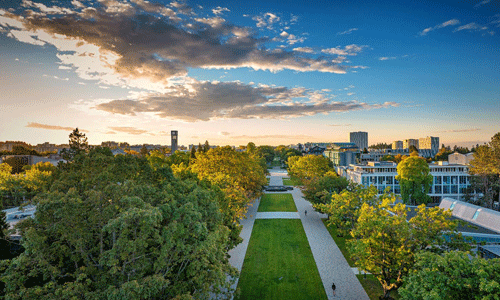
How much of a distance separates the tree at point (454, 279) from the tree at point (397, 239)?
3007 mm

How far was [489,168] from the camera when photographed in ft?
135

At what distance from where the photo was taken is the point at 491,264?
1046 centimetres

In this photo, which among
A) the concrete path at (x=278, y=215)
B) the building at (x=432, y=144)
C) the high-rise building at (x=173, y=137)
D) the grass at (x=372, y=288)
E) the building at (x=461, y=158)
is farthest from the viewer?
the building at (x=432, y=144)

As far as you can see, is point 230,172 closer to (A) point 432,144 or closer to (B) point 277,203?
(B) point 277,203

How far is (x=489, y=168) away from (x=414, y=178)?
40.4ft

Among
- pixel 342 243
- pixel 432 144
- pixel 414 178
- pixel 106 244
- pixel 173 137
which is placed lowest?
pixel 342 243

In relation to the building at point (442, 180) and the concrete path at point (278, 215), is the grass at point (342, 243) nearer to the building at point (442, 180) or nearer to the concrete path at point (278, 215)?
the concrete path at point (278, 215)

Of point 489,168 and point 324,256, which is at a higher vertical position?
point 489,168

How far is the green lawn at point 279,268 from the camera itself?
18.8 m

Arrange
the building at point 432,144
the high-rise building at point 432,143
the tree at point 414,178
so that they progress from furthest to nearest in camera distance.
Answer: the high-rise building at point 432,143
the building at point 432,144
the tree at point 414,178

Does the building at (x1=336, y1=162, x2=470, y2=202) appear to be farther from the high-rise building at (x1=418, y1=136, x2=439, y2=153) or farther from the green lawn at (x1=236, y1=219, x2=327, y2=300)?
the high-rise building at (x1=418, y1=136, x2=439, y2=153)

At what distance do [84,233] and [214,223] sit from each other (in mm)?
6650

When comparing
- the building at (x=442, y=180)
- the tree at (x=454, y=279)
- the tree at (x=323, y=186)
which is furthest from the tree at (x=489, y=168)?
the tree at (x=454, y=279)

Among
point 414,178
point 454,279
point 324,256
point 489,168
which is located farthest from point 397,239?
point 489,168
